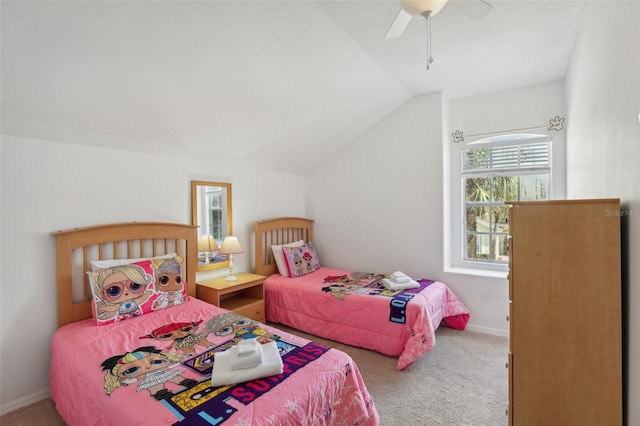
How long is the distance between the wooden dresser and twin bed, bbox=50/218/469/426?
2.90 ft

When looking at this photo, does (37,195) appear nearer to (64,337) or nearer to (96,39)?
(64,337)

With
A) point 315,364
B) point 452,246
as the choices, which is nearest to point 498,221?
point 452,246

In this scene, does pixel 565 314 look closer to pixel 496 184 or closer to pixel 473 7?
pixel 473 7

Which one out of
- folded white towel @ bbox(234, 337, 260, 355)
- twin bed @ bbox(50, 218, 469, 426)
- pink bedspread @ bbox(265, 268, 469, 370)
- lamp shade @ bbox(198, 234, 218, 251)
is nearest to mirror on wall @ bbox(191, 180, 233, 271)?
lamp shade @ bbox(198, 234, 218, 251)

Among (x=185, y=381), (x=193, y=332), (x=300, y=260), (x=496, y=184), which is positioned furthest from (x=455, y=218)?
(x=185, y=381)

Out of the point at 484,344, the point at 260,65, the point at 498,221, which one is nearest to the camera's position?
the point at 260,65

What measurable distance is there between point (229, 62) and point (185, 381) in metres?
2.08

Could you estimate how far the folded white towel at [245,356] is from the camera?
5.30ft

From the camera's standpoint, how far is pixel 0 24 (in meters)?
1.56

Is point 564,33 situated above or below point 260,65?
above

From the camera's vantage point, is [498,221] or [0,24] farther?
[498,221]

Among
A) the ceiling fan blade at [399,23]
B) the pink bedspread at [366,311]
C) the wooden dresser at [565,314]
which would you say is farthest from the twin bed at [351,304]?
the ceiling fan blade at [399,23]

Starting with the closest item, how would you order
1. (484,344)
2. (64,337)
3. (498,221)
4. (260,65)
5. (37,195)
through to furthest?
(64,337), (37,195), (260,65), (484,344), (498,221)

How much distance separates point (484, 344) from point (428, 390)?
3.69 ft
